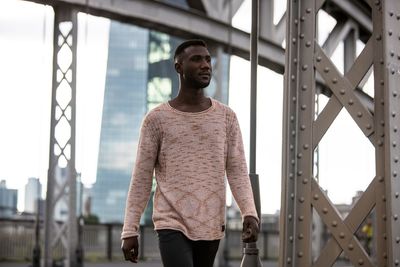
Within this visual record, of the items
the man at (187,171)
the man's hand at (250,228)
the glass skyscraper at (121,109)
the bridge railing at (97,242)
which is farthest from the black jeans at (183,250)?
the glass skyscraper at (121,109)

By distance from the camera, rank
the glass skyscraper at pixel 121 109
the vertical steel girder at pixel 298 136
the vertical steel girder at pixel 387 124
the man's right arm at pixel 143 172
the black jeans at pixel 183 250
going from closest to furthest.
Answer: the black jeans at pixel 183 250
the man's right arm at pixel 143 172
the vertical steel girder at pixel 387 124
the vertical steel girder at pixel 298 136
the glass skyscraper at pixel 121 109

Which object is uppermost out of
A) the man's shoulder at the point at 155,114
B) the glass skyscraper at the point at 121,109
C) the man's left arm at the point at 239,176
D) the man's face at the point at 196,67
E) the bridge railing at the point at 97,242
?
the glass skyscraper at the point at 121,109

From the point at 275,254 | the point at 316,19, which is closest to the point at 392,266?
the point at 316,19

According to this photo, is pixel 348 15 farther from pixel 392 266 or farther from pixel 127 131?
pixel 127 131

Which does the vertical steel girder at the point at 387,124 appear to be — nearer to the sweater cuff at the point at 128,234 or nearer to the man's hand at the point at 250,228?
the man's hand at the point at 250,228

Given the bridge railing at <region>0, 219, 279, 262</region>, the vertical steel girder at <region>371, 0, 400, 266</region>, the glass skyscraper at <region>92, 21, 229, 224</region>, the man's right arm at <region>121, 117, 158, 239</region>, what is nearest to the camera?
the man's right arm at <region>121, 117, 158, 239</region>

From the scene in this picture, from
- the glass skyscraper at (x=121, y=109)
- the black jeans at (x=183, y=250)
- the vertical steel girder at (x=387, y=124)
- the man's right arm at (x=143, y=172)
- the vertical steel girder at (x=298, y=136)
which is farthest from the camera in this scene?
the glass skyscraper at (x=121, y=109)

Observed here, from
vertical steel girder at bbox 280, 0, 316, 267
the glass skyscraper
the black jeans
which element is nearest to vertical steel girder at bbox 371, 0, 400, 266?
vertical steel girder at bbox 280, 0, 316, 267

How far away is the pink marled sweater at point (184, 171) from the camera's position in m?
3.83

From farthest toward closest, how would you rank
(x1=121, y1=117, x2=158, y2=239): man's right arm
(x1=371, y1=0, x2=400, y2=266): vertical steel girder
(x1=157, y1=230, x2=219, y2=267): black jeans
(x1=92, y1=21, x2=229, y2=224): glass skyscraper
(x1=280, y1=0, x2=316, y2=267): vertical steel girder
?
(x1=92, y1=21, x2=229, y2=224): glass skyscraper → (x1=280, y1=0, x2=316, y2=267): vertical steel girder → (x1=371, y1=0, x2=400, y2=266): vertical steel girder → (x1=121, y1=117, x2=158, y2=239): man's right arm → (x1=157, y1=230, x2=219, y2=267): black jeans

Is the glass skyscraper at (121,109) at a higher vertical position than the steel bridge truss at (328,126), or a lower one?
higher

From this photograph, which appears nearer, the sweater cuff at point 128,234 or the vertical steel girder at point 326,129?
the sweater cuff at point 128,234

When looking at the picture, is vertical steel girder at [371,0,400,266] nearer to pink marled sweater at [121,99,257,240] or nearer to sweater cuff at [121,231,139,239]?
pink marled sweater at [121,99,257,240]

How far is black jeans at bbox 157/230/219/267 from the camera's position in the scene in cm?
380
